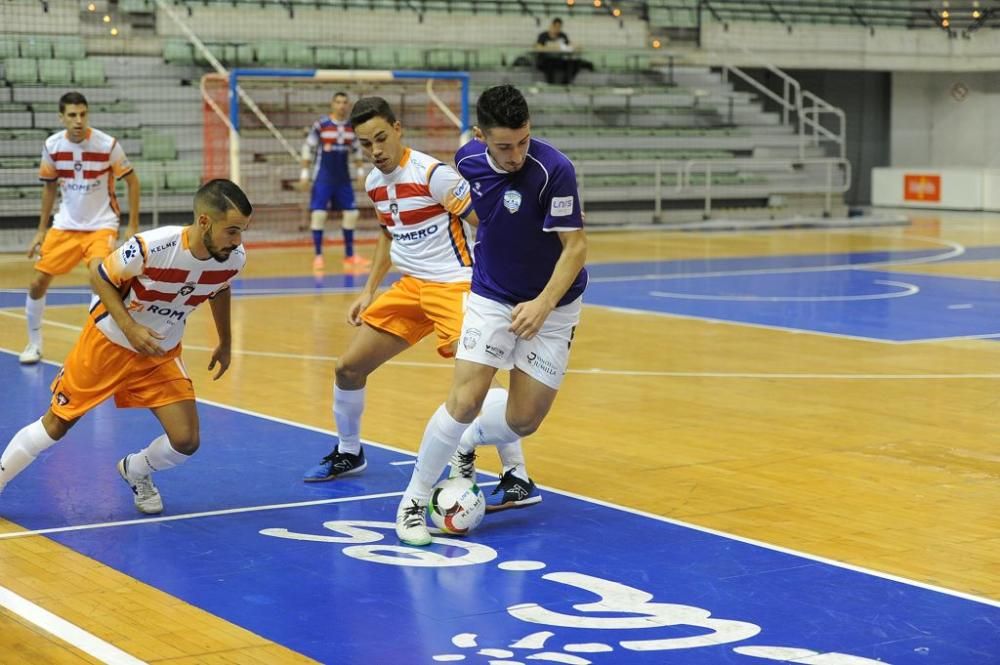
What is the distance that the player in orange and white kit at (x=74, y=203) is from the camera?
1202 centimetres

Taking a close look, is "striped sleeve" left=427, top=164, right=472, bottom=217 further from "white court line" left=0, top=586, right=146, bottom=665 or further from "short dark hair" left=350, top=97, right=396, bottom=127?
"white court line" left=0, top=586, right=146, bottom=665

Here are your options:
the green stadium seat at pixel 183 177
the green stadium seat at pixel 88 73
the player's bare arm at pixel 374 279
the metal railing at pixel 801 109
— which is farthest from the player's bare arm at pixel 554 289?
the metal railing at pixel 801 109

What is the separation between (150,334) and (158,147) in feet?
63.7

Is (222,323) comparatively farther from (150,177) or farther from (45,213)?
(150,177)

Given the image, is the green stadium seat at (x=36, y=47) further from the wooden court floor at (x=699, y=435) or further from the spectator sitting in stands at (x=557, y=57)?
the wooden court floor at (x=699, y=435)

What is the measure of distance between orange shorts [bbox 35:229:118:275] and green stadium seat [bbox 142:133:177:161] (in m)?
13.4

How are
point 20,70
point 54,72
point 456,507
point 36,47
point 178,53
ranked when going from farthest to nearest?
point 178,53 < point 36,47 < point 54,72 < point 20,70 < point 456,507

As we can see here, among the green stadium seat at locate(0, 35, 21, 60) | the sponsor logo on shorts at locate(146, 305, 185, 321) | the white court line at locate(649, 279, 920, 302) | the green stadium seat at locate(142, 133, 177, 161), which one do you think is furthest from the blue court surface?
the green stadium seat at locate(0, 35, 21, 60)

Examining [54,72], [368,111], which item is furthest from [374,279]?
[54,72]

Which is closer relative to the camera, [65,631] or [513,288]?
[65,631]

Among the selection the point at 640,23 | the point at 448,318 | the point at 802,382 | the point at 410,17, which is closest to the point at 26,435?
the point at 448,318

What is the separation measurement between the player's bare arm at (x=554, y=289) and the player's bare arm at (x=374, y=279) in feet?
4.92

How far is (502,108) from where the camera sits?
6059 millimetres

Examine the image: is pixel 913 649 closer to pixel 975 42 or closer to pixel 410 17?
pixel 410 17
